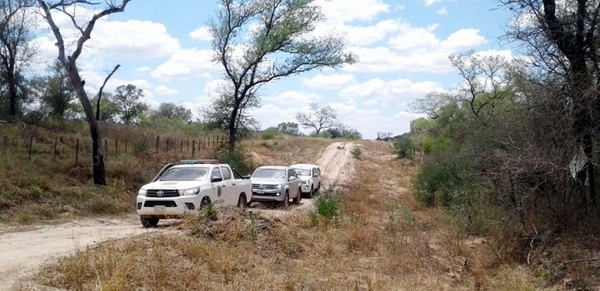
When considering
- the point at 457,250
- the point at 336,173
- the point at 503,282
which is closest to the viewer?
the point at 503,282

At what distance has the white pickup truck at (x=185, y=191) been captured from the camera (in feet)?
48.1

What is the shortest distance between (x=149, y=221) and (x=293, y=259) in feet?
16.7

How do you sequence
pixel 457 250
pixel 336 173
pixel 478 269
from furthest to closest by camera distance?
pixel 336 173 → pixel 457 250 → pixel 478 269

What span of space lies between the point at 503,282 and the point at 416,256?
1958 millimetres

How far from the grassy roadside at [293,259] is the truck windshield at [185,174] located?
2.22 m

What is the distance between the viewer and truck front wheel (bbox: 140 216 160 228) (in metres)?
15.2

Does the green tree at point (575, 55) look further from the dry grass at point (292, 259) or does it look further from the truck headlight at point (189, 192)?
the truck headlight at point (189, 192)

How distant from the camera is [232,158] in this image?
1224 inches

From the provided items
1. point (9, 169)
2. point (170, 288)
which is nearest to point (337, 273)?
point (170, 288)

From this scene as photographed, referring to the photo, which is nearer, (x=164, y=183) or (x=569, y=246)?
(x=569, y=246)

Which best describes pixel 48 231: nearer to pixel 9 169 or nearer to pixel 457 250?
pixel 9 169

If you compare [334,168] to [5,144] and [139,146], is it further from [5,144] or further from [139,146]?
[5,144]

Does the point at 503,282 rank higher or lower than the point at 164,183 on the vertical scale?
lower

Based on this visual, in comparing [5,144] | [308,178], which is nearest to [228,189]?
[5,144]
